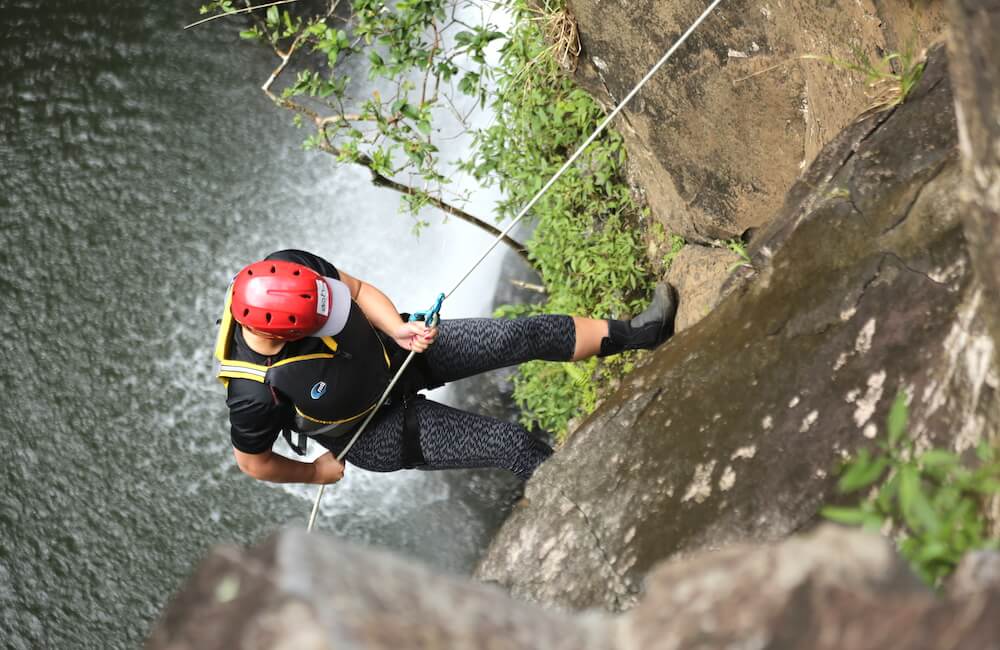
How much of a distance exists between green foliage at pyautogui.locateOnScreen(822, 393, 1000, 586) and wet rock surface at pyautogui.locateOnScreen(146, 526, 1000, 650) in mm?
342

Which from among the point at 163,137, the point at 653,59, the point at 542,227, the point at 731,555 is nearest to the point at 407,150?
the point at 542,227

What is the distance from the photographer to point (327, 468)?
4172mm

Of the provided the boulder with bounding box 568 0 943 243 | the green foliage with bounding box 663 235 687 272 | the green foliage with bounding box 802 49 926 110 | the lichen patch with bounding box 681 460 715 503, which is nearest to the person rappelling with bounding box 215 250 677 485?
the green foliage with bounding box 663 235 687 272

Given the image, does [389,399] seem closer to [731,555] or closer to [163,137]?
[731,555]

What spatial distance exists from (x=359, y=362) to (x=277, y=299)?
22.9 inches

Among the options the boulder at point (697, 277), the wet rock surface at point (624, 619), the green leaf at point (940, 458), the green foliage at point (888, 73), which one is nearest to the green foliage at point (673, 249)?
the boulder at point (697, 277)

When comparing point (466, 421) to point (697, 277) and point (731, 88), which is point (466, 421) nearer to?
point (697, 277)

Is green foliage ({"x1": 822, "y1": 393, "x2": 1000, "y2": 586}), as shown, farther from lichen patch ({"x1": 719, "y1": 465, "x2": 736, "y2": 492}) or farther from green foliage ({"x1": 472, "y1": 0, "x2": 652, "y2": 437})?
green foliage ({"x1": 472, "y1": 0, "x2": 652, "y2": 437})

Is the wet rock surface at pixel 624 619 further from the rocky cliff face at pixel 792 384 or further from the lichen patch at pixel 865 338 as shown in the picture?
the lichen patch at pixel 865 338

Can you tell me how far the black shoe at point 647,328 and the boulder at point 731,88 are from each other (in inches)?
16.1

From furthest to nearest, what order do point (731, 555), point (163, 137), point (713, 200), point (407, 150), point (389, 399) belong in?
point (163, 137) → point (407, 150) → point (713, 200) → point (389, 399) → point (731, 555)

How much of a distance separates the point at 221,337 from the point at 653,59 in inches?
95.5

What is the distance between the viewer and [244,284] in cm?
342

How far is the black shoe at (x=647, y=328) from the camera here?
4.56 m
